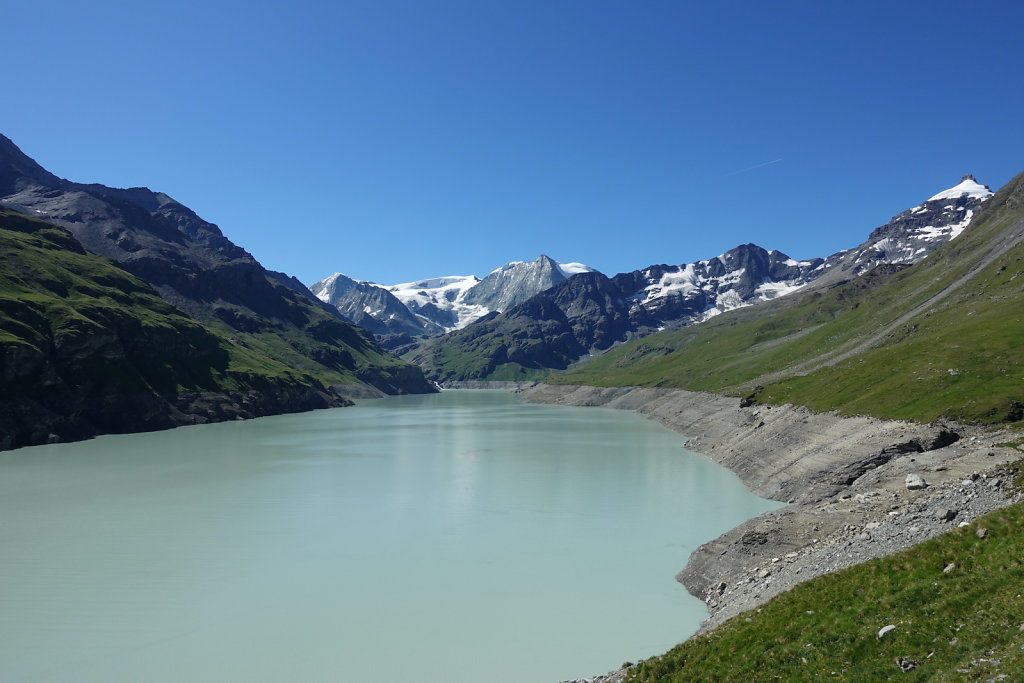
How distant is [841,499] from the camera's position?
39.7 m

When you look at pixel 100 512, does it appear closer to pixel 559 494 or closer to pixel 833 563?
pixel 559 494

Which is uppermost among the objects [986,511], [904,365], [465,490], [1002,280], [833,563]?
[1002,280]

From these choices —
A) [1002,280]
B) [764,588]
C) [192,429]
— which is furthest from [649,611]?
[192,429]

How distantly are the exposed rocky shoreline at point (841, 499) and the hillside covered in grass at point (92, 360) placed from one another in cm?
12216

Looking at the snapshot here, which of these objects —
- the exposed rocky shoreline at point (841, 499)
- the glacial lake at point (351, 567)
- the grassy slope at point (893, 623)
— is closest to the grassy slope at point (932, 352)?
the exposed rocky shoreline at point (841, 499)

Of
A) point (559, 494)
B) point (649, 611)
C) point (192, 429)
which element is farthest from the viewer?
point (192, 429)

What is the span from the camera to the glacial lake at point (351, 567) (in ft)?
90.3

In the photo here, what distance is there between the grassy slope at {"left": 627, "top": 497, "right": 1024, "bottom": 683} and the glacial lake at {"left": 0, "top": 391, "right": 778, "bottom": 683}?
317 inches

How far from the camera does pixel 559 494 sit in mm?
63406

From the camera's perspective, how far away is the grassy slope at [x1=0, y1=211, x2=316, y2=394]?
13100cm

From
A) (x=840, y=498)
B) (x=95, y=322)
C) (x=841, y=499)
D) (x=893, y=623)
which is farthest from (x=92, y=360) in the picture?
(x=893, y=623)

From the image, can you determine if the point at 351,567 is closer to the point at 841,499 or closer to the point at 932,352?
the point at 841,499

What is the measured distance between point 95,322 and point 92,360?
1349cm

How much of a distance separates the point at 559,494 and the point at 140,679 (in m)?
43.2
